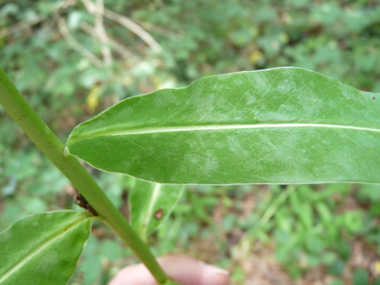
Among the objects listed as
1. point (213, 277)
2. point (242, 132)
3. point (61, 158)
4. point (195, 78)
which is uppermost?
point (61, 158)

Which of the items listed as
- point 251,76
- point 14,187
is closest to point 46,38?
point 14,187

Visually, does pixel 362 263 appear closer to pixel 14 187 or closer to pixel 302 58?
pixel 302 58

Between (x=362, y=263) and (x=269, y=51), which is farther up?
(x=269, y=51)

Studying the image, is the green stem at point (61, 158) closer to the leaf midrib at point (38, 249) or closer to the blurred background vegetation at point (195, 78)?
the leaf midrib at point (38, 249)

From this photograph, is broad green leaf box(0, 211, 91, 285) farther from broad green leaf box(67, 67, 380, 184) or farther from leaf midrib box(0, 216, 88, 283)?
broad green leaf box(67, 67, 380, 184)

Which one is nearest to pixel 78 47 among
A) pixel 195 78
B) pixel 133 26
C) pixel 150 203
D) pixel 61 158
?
pixel 133 26

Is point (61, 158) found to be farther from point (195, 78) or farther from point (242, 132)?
point (195, 78)

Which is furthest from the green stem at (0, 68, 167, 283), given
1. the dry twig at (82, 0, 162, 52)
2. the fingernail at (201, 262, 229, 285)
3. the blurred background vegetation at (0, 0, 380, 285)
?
the dry twig at (82, 0, 162, 52)
